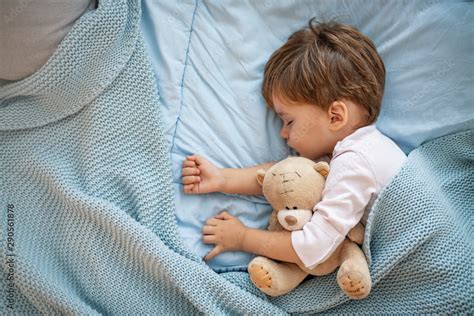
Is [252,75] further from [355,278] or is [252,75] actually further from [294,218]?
[355,278]

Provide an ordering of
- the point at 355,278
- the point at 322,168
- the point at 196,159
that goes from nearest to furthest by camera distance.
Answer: the point at 355,278 < the point at 322,168 < the point at 196,159

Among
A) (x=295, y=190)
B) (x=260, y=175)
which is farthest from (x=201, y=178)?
(x=295, y=190)

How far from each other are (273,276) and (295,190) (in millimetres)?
197

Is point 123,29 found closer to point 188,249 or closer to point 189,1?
point 189,1

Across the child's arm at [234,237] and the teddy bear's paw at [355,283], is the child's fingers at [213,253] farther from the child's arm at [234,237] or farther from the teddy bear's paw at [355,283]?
the teddy bear's paw at [355,283]

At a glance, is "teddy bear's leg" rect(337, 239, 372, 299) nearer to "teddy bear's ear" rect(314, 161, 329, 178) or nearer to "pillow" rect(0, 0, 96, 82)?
"teddy bear's ear" rect(314, 161, 329, 178)

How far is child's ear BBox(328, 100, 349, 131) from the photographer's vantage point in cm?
115

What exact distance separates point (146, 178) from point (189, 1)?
0.49 metres

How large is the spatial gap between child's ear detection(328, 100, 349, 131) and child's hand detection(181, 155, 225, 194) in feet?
0.98

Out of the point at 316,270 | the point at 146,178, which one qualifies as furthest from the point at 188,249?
the point at 316,270

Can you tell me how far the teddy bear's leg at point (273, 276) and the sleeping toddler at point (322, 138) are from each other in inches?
1.2

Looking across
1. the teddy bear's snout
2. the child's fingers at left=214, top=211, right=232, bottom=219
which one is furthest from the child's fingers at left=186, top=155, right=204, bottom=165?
the teddy bear's snout

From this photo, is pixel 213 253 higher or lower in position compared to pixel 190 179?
lower

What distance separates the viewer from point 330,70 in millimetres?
1158
